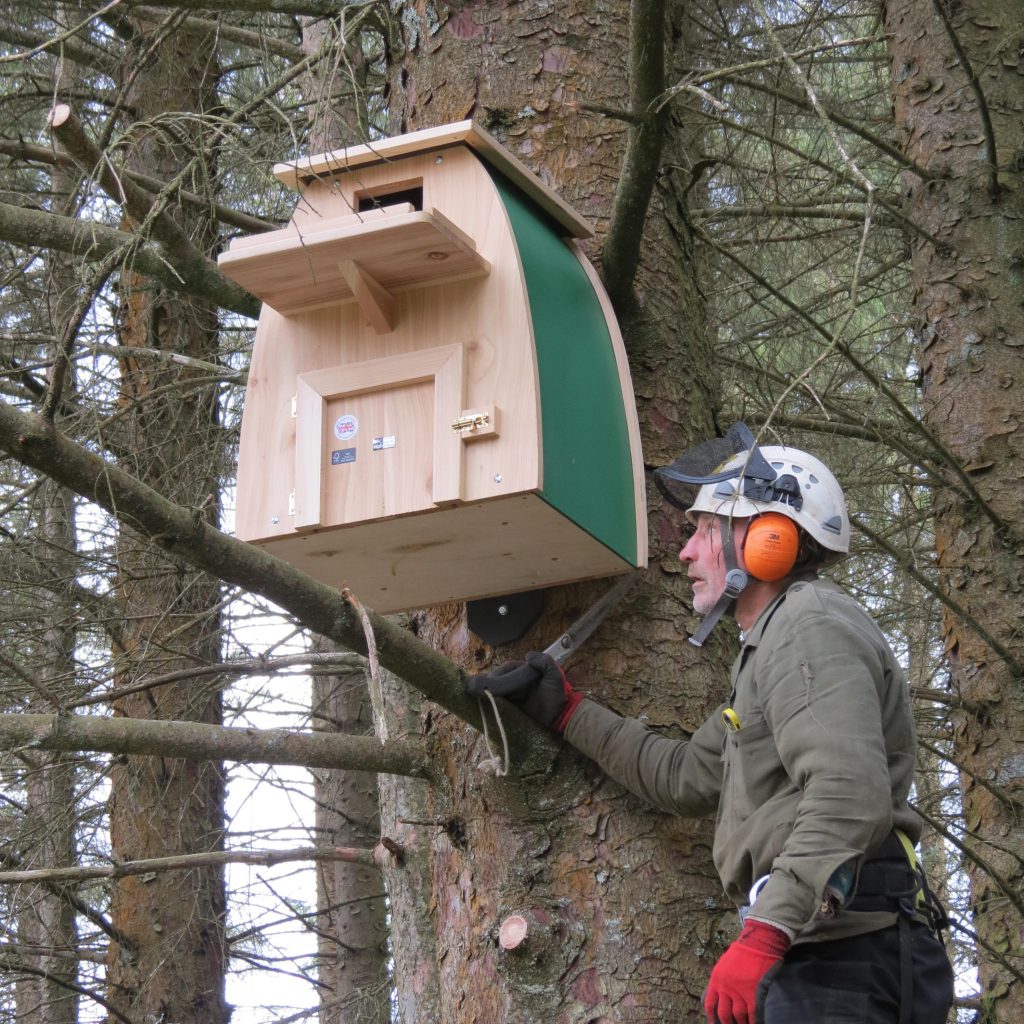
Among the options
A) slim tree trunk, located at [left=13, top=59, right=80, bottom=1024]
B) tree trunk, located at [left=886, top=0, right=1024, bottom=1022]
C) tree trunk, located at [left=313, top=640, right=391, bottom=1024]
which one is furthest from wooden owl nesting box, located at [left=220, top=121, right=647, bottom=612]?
tree trunk, located at [left=313, top=640, right=391, bottom=1024]

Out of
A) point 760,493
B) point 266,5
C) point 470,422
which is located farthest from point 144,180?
point 760,493

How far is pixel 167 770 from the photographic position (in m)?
6.12

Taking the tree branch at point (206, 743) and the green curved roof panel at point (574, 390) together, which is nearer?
the tree branch at point (206, 743)

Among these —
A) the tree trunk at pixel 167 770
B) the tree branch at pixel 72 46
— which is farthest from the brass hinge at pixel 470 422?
the tree branch at pixel 72 46

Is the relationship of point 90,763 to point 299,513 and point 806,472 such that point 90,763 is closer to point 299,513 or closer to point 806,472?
point 299,513

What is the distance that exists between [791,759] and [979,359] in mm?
2328

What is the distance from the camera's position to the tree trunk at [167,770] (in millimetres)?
5566

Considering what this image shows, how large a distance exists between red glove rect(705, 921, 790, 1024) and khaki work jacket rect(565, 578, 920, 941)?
1.1 inches

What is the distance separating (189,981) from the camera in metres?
5.98

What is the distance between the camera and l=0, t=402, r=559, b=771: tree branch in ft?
6.70

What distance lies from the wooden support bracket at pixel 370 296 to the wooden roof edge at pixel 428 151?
217 millimetres

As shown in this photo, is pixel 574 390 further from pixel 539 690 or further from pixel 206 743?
pixel 206 743

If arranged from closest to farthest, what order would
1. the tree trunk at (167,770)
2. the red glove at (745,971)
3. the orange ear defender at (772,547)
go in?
the red glove at (745,971) → the orange ear defender at (772,547) → the tree trunk at (167,770)

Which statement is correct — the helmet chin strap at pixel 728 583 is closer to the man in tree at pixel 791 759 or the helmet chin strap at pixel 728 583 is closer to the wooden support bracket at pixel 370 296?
the man in tree at pixel 791 759
